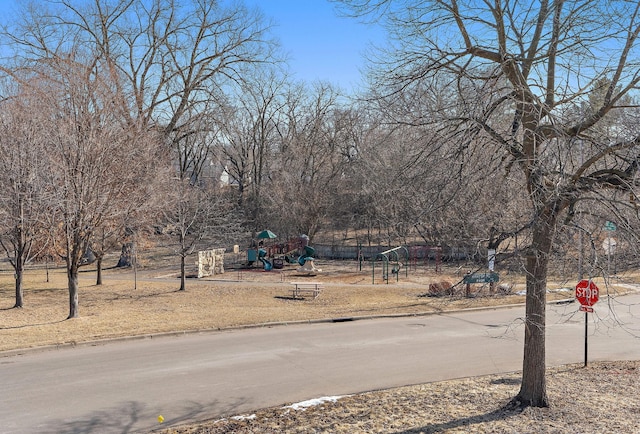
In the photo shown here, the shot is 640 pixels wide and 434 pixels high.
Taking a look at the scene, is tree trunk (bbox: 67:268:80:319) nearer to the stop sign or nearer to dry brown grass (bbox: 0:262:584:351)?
dry brown grass (bbox: 0:262:584:351)

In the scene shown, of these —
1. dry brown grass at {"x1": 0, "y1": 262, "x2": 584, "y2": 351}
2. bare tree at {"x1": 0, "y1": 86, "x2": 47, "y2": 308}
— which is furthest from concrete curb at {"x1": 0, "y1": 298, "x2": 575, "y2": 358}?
bare tree at {"x1": 0, "y1": 86, "x2": 47, "y2": 308}

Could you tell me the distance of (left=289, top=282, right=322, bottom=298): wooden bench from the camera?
23.2 metres

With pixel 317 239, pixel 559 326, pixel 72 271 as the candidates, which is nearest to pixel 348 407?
pixel 559 326

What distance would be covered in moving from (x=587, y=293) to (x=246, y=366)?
7014mm

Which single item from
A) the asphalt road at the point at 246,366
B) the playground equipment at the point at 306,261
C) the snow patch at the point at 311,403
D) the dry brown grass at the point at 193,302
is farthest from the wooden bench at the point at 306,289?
the snow patch at the point at 311,403

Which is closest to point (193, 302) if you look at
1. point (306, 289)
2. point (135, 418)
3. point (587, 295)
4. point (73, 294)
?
point (306, 289)

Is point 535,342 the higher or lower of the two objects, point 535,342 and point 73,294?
the higher

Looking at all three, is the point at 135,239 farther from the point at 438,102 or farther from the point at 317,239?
the point at 317,239

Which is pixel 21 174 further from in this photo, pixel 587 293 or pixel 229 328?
pixel 587 293

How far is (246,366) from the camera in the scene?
1095 centimetres

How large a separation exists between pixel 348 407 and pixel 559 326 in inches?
393

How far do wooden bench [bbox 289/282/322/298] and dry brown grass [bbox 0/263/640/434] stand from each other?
46 centimetres

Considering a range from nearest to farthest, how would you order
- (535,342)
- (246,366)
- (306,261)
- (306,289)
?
1. (535,342)
2. (246,366)
3. (306,289)
4. (306,261)

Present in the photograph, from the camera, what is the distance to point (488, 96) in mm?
7719
